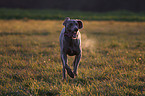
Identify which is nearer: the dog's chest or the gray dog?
the gray dog

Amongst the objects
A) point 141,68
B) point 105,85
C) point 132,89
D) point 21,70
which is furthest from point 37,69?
point 141,68

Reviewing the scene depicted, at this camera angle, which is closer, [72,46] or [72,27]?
[72,27]

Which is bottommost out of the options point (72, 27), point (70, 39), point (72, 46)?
point (72, 46)

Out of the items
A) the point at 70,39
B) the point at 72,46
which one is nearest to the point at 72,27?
the point at 70,39

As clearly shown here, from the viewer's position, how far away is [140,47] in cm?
827

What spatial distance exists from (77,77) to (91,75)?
43 centimetres

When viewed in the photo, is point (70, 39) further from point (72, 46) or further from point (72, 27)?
point (72, 27)

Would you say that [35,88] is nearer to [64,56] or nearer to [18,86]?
[18,86]

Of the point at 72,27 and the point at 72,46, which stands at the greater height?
the point at 72,27

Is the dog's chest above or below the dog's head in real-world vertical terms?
below

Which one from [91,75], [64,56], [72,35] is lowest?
[91,75]

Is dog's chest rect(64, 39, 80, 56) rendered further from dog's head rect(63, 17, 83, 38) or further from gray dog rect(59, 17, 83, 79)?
dog's head rect(63, 17, 83, 38)

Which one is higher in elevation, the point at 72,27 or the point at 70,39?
the point at 72,27

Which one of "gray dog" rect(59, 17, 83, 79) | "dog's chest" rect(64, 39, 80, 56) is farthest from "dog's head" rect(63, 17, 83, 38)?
"dog's chest" rect(64, 39, 80, 56)
